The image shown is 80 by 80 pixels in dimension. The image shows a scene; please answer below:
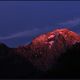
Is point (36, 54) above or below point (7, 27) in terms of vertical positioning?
below

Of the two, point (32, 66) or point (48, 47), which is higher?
point (48, 47)

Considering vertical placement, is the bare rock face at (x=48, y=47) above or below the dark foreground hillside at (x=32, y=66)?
above

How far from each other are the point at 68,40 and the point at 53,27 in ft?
1.17

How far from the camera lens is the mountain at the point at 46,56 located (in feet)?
24.3

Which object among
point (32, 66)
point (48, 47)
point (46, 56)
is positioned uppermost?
point (48, 47)

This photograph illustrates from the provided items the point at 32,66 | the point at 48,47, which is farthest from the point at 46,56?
the point at 32,66

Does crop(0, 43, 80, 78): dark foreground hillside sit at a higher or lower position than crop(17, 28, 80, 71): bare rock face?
lower

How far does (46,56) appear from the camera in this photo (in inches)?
292

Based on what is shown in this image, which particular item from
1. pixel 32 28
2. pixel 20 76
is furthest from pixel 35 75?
pixel 32 28

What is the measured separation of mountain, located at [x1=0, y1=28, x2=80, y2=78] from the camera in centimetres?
741

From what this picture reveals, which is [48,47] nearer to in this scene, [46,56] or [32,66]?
[46,56]

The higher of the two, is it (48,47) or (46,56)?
(48,47)

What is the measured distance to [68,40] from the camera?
7441 millimetres

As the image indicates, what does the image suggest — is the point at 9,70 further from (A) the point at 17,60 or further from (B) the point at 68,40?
(B) the point at 68,40
